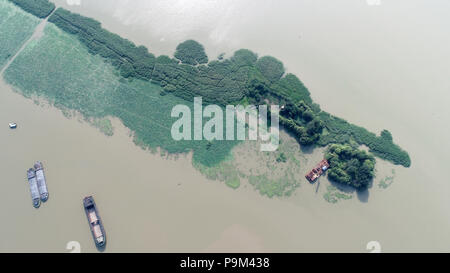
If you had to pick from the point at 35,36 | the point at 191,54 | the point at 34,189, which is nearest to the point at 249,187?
the point at 191,54

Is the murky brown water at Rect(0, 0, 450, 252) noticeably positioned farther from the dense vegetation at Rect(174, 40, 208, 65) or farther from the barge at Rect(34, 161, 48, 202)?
the dense vegetation at Rect(174, 40, 208, 65)

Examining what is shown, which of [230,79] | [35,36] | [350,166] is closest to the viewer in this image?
[350,166]

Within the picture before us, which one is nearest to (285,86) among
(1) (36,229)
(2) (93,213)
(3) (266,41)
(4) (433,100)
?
(3) (266,41)

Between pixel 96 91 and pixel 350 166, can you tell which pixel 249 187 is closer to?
pixel 350 166

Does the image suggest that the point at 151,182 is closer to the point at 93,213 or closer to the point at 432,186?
the point at 93,213

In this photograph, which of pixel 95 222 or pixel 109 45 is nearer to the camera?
pixel 95 222

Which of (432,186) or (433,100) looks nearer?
(432,186)
